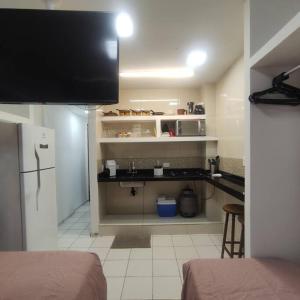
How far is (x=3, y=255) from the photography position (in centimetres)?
140

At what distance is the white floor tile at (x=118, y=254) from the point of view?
288 cm

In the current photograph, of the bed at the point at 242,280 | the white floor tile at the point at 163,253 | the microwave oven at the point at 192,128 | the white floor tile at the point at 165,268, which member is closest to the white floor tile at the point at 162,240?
the white floor tile at the point at 163,253

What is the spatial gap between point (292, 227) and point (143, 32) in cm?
211

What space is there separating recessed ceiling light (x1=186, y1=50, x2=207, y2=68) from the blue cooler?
227 cm

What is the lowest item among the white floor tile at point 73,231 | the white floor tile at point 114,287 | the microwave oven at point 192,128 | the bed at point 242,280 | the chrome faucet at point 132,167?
the white floor tile at point 73,231

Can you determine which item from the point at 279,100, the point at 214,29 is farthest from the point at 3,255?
the point at 214,29

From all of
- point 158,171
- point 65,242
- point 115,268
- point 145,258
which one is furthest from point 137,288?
point 158,171

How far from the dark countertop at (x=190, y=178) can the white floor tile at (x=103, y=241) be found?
0.90m

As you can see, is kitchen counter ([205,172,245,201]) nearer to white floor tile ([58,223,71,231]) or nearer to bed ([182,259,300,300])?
bed ([182,259,300,300])

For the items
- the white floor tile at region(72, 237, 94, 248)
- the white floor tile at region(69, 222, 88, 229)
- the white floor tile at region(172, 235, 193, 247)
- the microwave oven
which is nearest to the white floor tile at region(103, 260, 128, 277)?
the white floor tile at region(72, 237, 94, 248)

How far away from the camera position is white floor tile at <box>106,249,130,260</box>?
113 inches

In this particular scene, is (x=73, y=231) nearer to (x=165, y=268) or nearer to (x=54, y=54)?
(x=165, y=268)

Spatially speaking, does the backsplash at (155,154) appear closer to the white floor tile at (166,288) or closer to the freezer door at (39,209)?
the freezer door at (39,209)

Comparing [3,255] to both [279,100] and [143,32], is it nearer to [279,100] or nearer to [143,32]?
[279,100]
